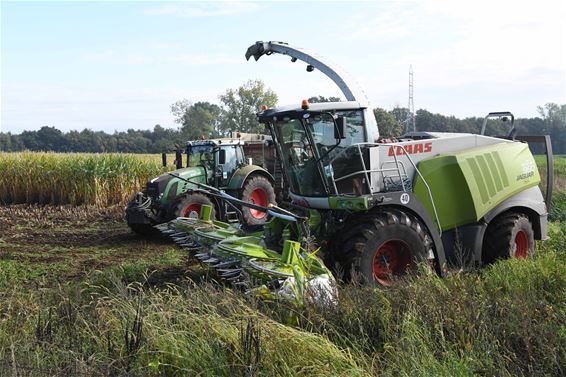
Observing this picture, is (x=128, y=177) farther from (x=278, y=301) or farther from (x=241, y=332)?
(x=241, y=332)

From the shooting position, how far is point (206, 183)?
12.1 m

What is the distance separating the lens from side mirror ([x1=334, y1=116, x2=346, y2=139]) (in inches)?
244

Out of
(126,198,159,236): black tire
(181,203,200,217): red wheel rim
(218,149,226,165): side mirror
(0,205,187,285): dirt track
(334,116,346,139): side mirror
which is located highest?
(334,116,346,139): side mirror

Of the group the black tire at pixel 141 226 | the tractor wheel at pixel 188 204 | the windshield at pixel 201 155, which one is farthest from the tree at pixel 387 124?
the black tire at pixel 141 226

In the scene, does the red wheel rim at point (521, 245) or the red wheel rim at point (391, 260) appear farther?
the red wheel rim at point (521, 245)

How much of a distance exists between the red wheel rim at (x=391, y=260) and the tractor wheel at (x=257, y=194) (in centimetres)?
571

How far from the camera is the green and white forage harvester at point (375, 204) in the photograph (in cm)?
618

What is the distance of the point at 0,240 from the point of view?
1121 cm

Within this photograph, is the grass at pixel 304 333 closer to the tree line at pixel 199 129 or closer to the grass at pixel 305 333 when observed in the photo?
the grass at pixel 305 333

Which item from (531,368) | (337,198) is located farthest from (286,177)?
(531,368)

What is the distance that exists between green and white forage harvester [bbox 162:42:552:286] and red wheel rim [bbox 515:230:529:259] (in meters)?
0.02

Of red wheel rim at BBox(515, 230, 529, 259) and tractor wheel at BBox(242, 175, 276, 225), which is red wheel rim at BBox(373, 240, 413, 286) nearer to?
red wheel rim at BBox(515, 230, 529, 259)

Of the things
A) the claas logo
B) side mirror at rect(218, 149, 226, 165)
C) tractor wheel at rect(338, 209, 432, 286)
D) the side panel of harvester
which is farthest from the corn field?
tractor wheel at rect(338, 209, 432, 286)

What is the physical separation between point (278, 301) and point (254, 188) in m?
7.35
